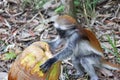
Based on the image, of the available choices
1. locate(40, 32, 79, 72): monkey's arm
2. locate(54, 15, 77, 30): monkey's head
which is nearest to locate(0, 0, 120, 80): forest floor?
locate(40, 32, 79, 72): monkey's arm

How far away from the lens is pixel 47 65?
5.43 meters

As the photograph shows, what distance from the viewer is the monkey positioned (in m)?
5.71

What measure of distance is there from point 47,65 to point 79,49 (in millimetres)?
935

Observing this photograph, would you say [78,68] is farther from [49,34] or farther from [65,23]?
[49,34]

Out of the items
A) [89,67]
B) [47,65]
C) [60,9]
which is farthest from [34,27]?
[47,65]

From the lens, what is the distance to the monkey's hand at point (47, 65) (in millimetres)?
5328

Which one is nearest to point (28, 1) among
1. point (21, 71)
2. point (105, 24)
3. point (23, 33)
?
point (23, 33)

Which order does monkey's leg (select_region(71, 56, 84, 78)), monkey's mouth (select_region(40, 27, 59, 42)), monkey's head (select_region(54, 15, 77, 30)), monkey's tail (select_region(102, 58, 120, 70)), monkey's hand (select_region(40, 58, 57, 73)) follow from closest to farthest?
monkey's hand (select_region(40, 58, 57, 73)), monkey's head (select_region(54, 15, 77, 30)), monkey's tail (select_region(102, 58, 120, 70)), monkey's leg (select_region(71, 56, 84, 78)), monkey's mouth (select_region(40, 27, 59, 42))

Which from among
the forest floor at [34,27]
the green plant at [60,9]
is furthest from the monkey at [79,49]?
the green plant at [60,9]

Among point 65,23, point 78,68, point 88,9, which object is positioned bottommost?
point 78,68

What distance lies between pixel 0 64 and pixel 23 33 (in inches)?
46.0

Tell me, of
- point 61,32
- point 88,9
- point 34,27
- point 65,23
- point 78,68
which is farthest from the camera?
point 34,27

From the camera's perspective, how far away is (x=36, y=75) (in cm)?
536

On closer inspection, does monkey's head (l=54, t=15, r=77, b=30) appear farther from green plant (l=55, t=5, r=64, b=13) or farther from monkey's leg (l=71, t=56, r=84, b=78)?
green plant (l=55, t=5, r=64, b=13)
